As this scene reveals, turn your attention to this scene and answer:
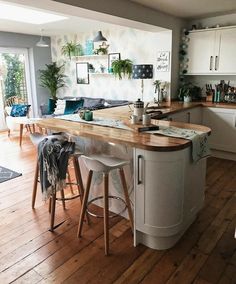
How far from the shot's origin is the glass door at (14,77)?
6637 millimetres

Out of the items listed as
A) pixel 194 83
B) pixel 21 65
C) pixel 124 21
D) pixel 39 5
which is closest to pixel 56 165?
pixel 39 5

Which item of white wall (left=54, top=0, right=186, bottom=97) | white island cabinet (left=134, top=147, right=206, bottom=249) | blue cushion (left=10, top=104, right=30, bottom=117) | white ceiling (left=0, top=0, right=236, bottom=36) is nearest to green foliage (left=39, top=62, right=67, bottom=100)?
blue cushion (left=10, top=104, right=30, bottom=117)

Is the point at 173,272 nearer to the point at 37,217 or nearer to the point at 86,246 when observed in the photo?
the point at 86,246

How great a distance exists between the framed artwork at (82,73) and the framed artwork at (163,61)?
7.76 feet

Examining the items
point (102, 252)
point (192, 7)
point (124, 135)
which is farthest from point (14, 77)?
point (102, 252)

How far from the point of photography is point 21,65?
23.0 feet

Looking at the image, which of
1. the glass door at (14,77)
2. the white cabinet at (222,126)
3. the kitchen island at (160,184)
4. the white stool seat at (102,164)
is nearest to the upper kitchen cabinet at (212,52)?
the white cabinet at (222,126)

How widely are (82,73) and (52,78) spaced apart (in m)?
0.91

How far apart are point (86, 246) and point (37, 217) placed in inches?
29.0

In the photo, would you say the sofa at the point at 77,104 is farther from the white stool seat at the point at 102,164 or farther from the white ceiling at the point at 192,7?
the white stool seat at the point at 102,164

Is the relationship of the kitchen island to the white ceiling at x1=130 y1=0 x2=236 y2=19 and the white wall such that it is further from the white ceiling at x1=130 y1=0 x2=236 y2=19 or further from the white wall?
the white ceiling at x1=130 y1=0 x2=236 y2=19

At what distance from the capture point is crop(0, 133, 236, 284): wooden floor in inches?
74.6

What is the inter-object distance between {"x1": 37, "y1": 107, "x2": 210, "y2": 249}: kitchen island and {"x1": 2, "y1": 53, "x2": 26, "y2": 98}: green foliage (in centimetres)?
535

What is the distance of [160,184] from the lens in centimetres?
200
